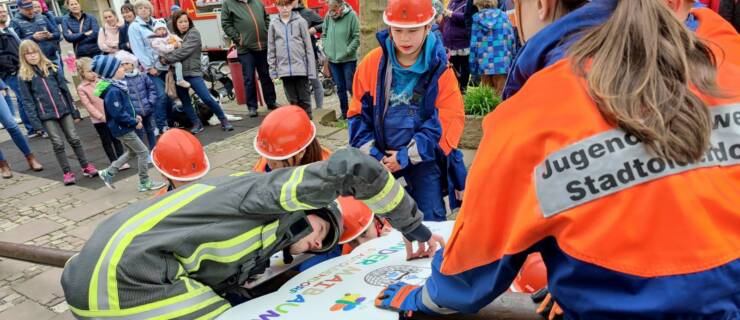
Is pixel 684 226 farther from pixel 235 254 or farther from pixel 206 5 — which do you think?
pixel 206 5

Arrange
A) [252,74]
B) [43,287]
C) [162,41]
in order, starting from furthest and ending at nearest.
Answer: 1. [252,74]
2. [162,41]
3. [43,287]

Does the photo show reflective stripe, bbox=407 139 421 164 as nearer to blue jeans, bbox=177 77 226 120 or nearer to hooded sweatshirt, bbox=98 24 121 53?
blue jeans, bbox=177 77 226 120

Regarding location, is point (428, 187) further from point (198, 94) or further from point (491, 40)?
point (198, 94)

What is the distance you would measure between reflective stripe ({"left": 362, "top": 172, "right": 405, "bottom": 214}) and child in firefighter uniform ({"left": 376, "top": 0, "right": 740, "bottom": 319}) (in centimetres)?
97

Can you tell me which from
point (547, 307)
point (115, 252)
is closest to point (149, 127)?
point (115, 252)

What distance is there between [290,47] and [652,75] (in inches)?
269

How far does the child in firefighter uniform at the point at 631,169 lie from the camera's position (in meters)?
0.94

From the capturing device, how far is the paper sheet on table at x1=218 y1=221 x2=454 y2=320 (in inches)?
76.9

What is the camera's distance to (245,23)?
807 centimetres

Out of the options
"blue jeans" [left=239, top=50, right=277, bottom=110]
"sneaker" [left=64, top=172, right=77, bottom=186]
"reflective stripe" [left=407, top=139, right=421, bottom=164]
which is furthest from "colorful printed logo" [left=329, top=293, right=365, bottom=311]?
"blue jeans" [left=239, top=50, right=277, bottom=110]

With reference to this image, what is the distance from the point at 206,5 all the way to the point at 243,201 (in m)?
13.3

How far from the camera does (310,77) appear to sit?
7.71 metres

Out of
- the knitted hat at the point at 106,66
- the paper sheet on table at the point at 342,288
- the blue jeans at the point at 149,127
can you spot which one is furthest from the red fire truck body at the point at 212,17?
the paper sheet on table at the point at 342,288

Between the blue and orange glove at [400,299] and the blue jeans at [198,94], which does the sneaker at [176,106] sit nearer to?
the blue jeans at [198,94]
